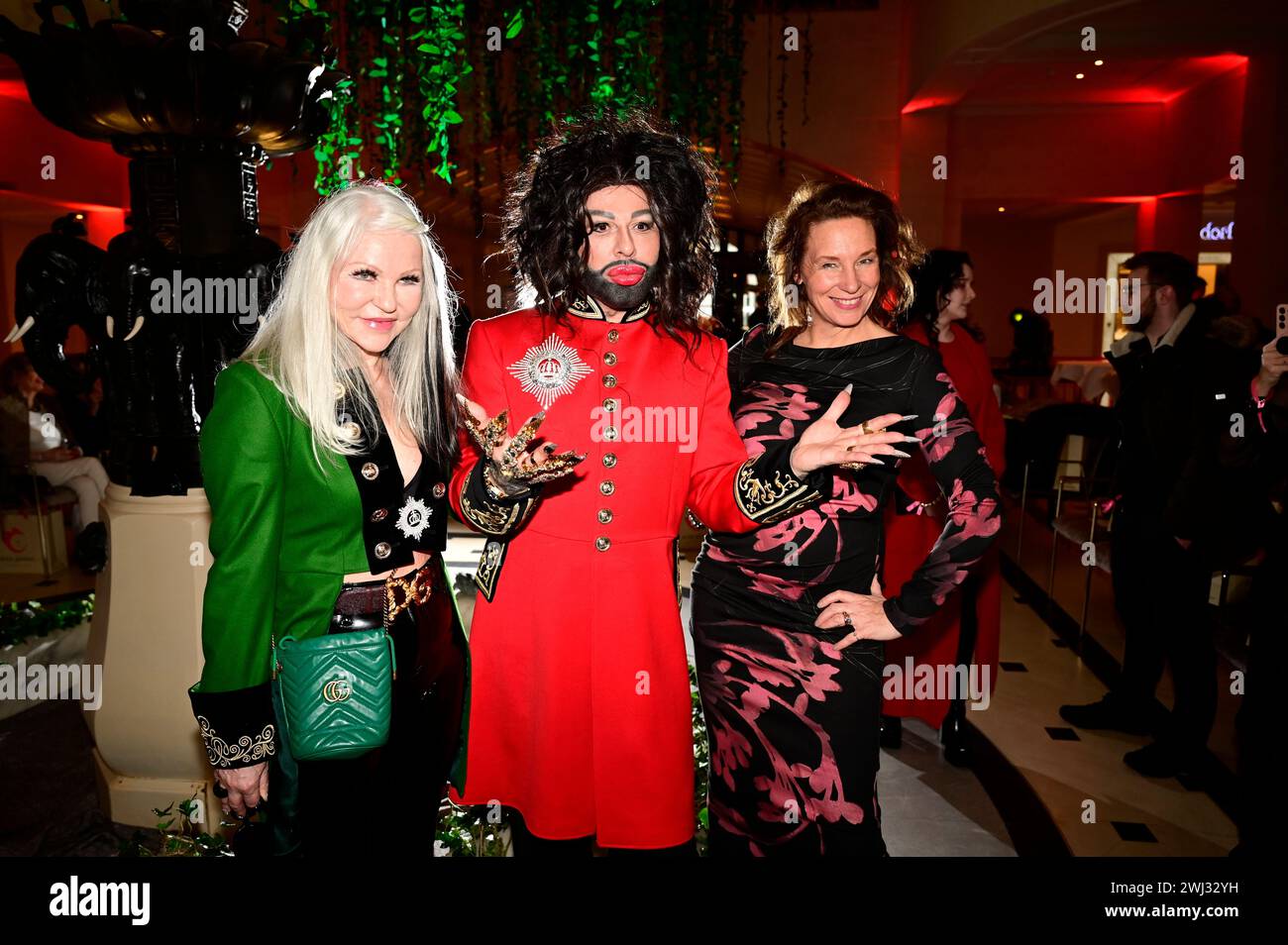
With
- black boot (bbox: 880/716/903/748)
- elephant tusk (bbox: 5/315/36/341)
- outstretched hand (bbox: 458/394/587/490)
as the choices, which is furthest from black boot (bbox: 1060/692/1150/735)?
elephant tusk (bbox: 5/315/36/341)

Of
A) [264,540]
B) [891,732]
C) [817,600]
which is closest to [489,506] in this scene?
[264,540]

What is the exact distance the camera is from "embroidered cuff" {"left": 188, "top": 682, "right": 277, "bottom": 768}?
56.6 inches

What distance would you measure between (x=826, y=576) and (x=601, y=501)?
533 mm

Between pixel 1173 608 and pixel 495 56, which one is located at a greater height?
pixel 495 56

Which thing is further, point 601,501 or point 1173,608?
point 1173,608

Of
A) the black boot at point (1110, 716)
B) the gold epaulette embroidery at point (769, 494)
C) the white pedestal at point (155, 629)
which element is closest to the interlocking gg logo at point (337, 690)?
the gold epaulette embroidery at point (769, 494)

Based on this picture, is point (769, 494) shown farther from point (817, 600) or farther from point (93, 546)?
point (93, 546)

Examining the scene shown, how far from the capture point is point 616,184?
5.84 feet

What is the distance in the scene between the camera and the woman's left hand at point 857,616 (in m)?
1.89

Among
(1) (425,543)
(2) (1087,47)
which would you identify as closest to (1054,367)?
(2) (1087,47)

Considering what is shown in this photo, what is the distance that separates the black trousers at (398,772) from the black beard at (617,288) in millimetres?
604

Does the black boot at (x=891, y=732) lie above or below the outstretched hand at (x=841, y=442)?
below

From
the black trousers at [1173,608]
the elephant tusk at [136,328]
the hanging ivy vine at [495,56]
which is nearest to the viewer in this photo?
the elephant tusk at [136,328]

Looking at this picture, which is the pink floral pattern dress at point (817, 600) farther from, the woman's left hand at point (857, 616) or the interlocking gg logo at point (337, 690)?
the interlocking gg logo at point (337, 690)
